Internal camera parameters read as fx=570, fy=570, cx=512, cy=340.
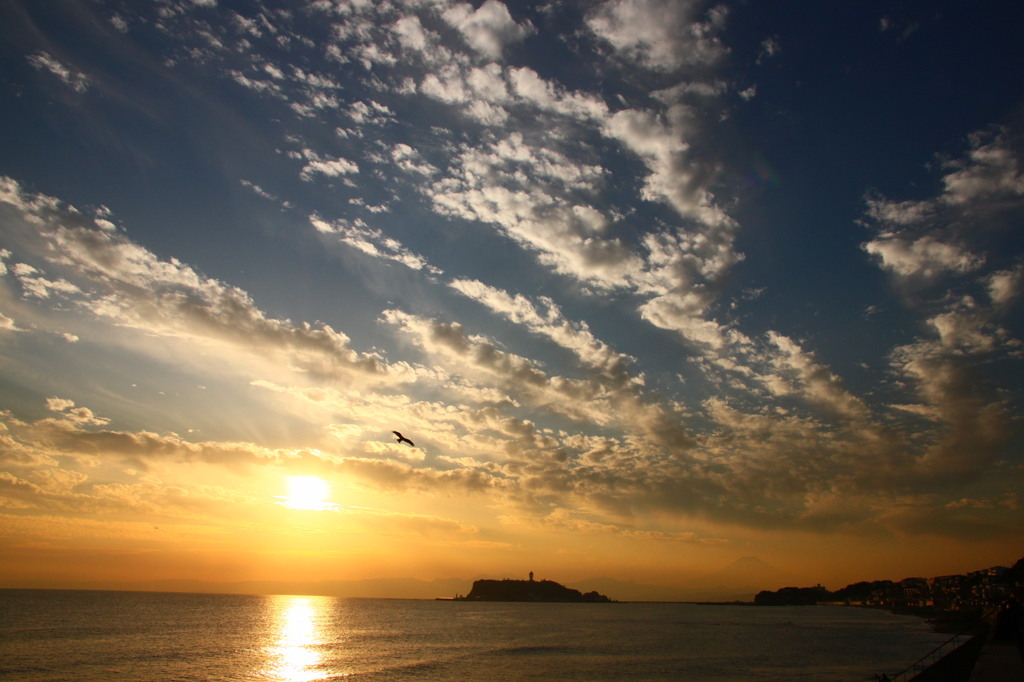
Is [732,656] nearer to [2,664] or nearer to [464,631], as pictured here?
[464,631]

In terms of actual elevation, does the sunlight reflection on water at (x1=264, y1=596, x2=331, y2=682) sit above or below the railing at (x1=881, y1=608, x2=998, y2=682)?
below

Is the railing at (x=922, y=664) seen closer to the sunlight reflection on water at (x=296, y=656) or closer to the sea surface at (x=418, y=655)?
the sea surface at (x=418, y=655)

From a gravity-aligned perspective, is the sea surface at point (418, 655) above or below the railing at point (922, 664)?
below

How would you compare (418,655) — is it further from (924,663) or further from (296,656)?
(924,663)

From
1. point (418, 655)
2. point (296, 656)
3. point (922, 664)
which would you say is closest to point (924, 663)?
point (922, 664)

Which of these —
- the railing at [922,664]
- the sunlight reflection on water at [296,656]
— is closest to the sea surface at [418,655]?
the sunlight reflection on water at [296,656]

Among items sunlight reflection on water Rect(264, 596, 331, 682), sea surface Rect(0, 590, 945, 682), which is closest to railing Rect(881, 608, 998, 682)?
sea surface Rect(0, 590, 945, 682)

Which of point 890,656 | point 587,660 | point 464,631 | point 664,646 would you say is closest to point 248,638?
point 464,631

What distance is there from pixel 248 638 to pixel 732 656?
91116mm

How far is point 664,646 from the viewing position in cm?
10306

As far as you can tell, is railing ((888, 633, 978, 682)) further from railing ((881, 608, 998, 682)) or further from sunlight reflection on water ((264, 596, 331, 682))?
sunlight reflection on water ((264, 596, 331, 682))

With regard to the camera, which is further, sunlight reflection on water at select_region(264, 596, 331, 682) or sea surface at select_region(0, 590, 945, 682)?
sunlight reflection on water at select_region(264, 596, 331, 682)

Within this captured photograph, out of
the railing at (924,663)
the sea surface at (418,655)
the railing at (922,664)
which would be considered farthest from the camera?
the sea surface at (418,655)

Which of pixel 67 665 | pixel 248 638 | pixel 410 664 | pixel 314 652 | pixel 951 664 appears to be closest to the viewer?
pixel 951 664
